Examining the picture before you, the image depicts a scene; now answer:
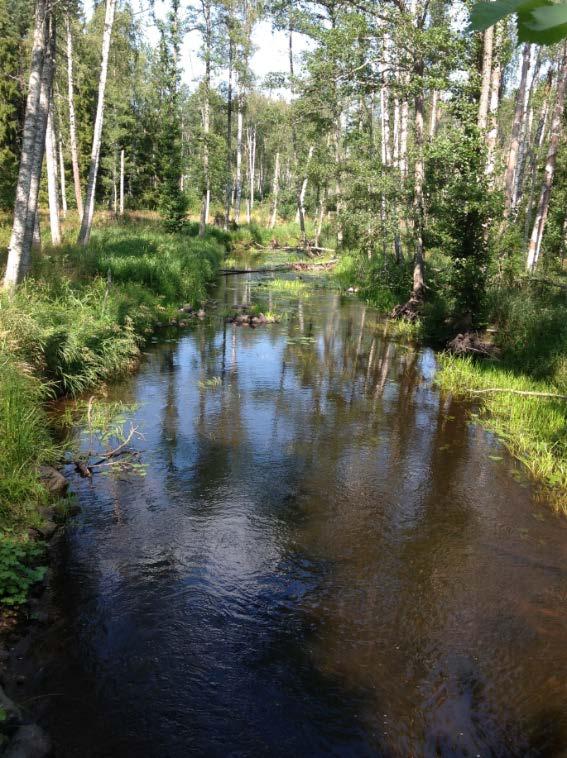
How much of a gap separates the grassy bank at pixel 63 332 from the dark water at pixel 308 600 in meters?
0.63

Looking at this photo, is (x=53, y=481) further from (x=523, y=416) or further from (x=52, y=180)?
(x=52, y=180)

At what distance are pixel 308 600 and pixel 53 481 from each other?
311cm

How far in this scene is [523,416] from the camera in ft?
29.3

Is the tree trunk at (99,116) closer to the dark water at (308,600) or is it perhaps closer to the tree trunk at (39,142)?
the tree trunk at (39,142)

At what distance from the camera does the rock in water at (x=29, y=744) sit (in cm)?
308

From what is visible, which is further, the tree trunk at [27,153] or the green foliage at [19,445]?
the tree trunk at [27,153]

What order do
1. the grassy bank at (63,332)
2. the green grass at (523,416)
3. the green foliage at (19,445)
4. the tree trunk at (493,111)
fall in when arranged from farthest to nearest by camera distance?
the tree trunk at (493,111) < the green grass at (523,416) < the grassy bank at (63,332) < the green foliage at (19,445)

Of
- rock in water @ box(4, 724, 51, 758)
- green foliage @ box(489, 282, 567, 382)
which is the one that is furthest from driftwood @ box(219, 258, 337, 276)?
rock in water @ box(4, 724, 51, 758)

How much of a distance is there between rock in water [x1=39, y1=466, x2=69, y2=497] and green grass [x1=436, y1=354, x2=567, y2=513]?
576cm

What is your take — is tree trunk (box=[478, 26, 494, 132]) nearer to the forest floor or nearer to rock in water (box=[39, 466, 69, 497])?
the forest floor

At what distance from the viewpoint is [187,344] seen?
43.7ft

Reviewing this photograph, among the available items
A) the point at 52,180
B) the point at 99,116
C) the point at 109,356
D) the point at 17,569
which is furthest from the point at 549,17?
the point at 52,180

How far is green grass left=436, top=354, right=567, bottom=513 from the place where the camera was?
7.34 metres

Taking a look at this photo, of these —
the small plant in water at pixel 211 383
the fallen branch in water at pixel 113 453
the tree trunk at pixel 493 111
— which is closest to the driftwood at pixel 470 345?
the tree trunk at pixel 493 111
